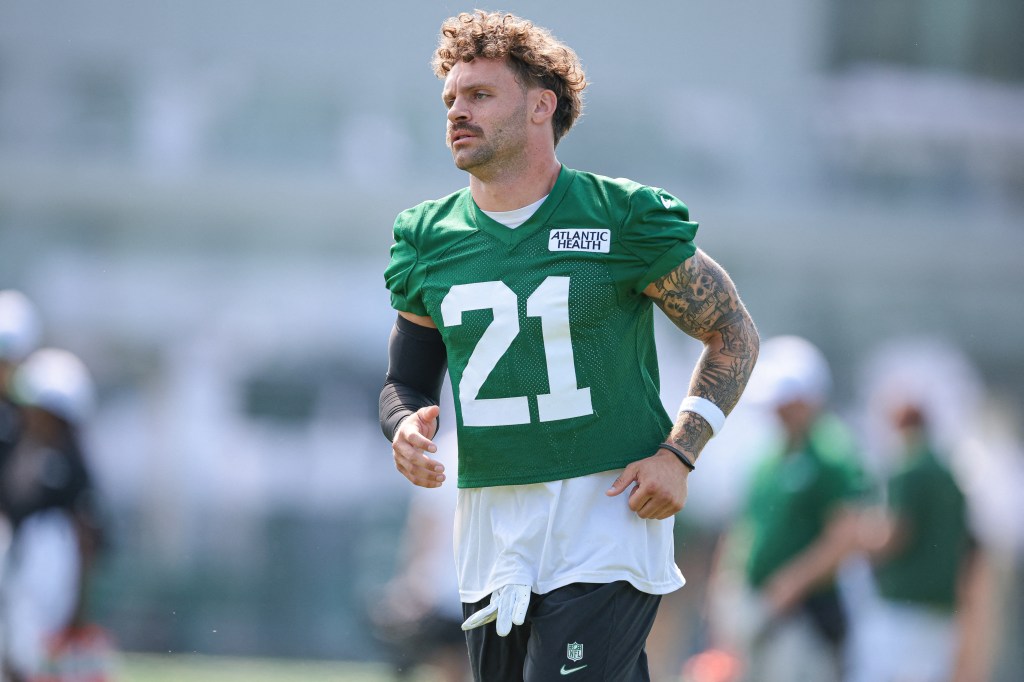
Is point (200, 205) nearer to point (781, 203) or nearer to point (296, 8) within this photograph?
point (296, 8)

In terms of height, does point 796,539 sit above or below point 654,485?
below

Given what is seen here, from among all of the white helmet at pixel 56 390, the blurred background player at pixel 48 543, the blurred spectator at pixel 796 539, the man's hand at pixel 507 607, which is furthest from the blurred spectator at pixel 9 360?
the man's hand at pixel 507 607

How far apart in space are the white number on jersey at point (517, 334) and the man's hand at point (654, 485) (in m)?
0.20

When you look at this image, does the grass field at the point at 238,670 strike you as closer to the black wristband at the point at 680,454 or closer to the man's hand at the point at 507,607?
the man's hand at the point at 507,607

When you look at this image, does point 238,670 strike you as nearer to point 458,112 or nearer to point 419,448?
point 419,448

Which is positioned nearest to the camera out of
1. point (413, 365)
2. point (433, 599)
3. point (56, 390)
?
point (413, 365)

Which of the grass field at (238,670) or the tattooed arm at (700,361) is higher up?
the tattooed arm at (700,361)

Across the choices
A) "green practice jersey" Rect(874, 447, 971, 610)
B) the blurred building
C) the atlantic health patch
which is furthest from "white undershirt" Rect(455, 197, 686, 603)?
the blurred building

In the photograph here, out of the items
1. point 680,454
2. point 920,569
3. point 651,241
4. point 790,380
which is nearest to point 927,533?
point 920,569

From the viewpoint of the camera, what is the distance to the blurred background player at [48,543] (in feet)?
26.4

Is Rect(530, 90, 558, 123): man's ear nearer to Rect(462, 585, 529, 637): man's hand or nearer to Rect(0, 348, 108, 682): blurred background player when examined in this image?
Rect(462, 585, 529, 637): man's hand

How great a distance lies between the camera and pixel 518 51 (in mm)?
3875

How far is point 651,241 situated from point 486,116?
55 cm

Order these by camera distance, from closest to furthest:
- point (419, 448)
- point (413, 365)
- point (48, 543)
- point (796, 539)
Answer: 1. point (419, 448)
2. point (413, 365)
3. point (48, 543)
4. point (796, 539)
